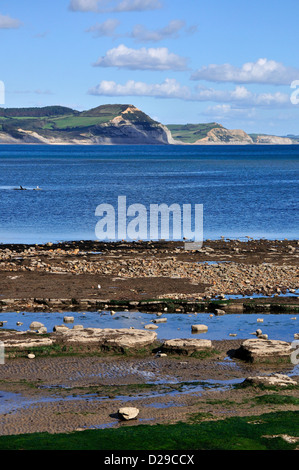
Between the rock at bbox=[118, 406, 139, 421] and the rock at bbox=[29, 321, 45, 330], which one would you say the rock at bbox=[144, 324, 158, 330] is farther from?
the rock at bbox=[118, 406, 139, 421]

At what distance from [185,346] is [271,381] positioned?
4.31 m

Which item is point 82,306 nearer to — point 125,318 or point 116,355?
point 125,318

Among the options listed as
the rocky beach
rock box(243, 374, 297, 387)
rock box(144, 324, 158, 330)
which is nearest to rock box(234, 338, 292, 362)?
the rocky beach

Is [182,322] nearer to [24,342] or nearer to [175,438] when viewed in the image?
[24,342]

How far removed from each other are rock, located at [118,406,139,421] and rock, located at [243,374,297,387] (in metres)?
4.47

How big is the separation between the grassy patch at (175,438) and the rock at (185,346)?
7067mm

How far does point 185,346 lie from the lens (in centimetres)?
2427

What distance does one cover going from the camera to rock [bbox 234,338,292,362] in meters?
23.4

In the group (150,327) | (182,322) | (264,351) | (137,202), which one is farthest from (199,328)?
(137,202)

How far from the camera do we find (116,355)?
78.9 ft

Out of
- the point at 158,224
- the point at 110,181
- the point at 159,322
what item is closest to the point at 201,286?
the point at 159,322

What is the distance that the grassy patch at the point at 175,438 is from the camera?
15.3 meters
